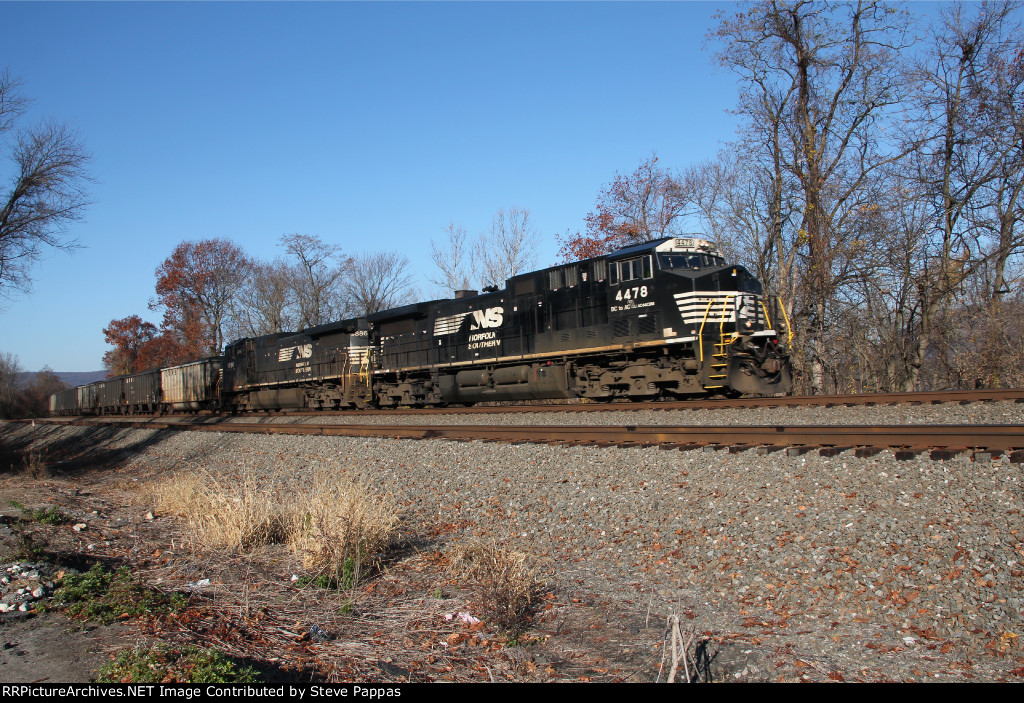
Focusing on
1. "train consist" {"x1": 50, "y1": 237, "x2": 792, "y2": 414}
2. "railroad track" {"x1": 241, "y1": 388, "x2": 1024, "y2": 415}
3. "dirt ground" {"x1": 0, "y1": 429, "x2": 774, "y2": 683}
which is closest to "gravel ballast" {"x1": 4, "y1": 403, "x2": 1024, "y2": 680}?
"dirt ground" {"x1": 0, "y1": 429, "x2": 774, "y2": 683}

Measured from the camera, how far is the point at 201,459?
13328 millimetres

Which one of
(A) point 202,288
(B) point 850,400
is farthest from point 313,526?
(A) point 202,288

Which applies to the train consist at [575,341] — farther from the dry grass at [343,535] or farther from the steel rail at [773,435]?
the dry grass at [343,535]

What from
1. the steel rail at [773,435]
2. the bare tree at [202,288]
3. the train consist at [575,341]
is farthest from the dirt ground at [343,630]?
the bare tree at [202,288]

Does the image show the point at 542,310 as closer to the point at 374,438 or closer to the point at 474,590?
the point at 374,438

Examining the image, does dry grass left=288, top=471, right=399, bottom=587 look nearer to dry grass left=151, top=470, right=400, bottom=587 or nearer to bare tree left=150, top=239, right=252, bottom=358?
dry grass left=151, top=470, right=400, bottom=587

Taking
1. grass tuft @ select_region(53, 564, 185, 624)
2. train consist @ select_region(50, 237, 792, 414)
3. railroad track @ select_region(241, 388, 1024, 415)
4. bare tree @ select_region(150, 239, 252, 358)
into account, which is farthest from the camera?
bare tree @ select_region(150, 239, 252, 358)

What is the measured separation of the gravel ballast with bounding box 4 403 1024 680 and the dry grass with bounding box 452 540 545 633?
0.60 meters

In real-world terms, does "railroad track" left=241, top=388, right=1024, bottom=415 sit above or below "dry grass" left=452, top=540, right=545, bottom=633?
above

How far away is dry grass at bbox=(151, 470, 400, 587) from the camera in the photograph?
5621mm

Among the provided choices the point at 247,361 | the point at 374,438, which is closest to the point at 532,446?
the point at 374,438

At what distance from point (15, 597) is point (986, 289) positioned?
24.5 meters

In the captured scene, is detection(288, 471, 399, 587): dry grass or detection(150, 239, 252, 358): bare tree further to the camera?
detection(150, 239, 252, 358): bare tree

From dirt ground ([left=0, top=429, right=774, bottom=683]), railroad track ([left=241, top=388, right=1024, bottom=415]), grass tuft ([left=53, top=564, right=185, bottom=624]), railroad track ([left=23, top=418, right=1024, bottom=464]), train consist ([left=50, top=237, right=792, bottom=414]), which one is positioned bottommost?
dirt ground ([left=0, top=429, right=774, bottom=683])
